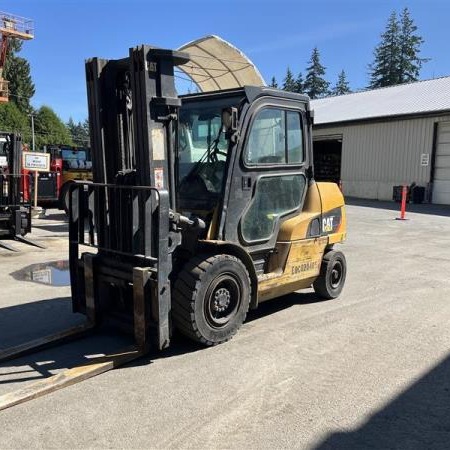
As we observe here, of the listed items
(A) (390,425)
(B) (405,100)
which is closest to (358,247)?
(A) (390,425)

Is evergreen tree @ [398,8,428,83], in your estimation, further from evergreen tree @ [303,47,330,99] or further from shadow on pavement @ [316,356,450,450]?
shadow on pavement @ [316,356,450,450]

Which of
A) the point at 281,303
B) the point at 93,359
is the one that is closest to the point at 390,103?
the point at 281,303

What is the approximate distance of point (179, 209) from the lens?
5.59m

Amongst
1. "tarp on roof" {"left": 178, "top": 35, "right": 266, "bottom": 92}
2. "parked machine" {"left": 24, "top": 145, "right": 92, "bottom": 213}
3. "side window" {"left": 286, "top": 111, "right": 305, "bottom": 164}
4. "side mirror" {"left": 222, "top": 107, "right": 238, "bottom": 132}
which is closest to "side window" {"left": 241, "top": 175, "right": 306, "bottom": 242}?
"side window" {"left": 286, "top": 111, "right": 305, "bottom": 164}

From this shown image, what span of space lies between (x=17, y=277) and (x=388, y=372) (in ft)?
19.5

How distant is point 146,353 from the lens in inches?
186

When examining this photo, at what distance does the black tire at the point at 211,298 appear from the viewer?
15.3ft

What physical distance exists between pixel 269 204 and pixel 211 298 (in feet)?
4.60

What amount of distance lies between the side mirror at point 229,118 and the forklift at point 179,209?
1cm

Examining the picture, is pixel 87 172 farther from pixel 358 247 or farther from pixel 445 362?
pixel 445 362

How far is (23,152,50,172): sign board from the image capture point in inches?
583

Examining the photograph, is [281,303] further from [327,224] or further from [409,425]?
[409,425]

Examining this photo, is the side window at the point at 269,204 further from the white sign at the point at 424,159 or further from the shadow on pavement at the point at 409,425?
the white sign at the point at 424,159

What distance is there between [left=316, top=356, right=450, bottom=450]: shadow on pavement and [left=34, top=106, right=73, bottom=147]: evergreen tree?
250 ft
